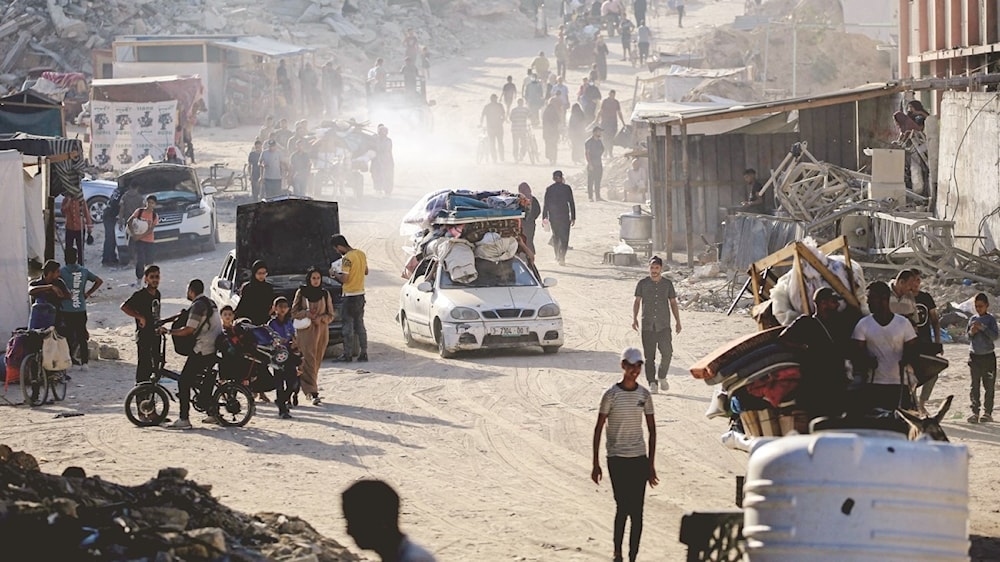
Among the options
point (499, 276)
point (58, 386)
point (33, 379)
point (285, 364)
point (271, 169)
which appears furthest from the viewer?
point (271, 169)

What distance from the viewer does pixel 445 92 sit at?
175 feet

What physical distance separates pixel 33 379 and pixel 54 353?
0.35 meters

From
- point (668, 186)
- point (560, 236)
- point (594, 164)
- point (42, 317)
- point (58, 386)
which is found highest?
point (594, 164)

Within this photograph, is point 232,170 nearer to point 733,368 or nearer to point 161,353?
point 161,353

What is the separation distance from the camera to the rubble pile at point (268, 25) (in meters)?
52.8

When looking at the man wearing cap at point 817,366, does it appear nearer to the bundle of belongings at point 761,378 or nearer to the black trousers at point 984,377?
the bundle of belongings at point 761,378

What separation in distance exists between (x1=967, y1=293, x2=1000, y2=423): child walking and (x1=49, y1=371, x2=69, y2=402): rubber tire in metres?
9.67

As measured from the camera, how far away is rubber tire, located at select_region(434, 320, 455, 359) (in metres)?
19.4

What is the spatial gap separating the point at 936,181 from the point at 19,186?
13490 mm

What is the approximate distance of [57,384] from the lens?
56.3 feet

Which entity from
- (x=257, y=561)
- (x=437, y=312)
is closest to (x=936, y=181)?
(x=437, y=312)

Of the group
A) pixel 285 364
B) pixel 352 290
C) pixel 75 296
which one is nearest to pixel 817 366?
pixel 285 364

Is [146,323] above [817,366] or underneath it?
underneath

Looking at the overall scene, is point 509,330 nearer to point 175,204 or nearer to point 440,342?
point 440,342
